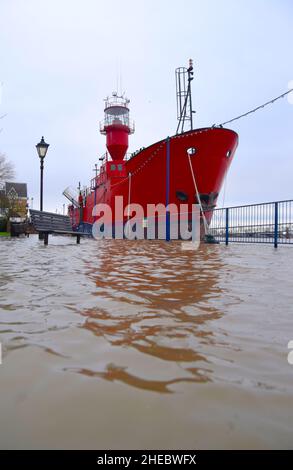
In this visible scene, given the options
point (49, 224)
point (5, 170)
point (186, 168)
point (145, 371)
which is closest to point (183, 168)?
point (186, 168)

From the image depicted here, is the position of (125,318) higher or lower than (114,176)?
lower

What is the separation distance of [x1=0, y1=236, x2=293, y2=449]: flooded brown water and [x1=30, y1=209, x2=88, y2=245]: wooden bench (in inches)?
285

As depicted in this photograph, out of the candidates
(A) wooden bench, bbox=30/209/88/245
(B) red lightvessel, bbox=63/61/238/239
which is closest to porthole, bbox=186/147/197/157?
(B) red lightvessel, bbox=63/61/238/239

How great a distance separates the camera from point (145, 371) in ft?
4.03

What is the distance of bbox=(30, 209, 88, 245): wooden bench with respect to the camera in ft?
31.1

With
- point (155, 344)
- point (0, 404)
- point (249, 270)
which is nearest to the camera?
point (0, 404)

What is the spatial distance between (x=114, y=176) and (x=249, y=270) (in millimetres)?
14575

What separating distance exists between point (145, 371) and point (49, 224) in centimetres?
1004

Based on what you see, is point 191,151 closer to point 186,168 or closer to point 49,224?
point 186,168

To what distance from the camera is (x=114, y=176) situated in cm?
1780

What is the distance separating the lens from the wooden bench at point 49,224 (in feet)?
31.1

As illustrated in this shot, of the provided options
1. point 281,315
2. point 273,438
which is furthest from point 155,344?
point 281,315
